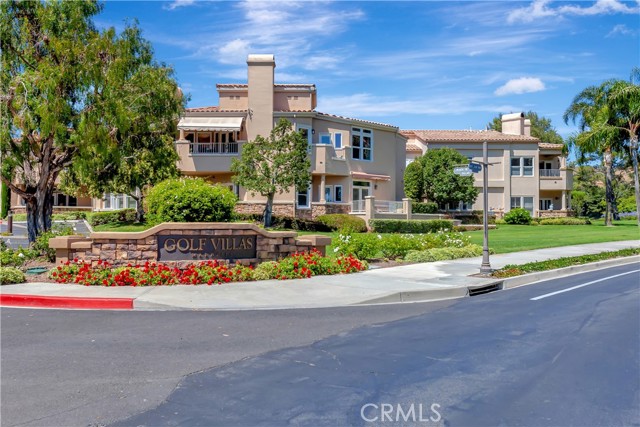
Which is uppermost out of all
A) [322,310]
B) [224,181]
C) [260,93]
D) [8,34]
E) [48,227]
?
[260,93]

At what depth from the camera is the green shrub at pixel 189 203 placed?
14.0 m

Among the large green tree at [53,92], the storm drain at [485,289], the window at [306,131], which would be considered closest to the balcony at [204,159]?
the window at [306,131]

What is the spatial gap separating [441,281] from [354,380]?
25.5ft

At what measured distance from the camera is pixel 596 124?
39594mm

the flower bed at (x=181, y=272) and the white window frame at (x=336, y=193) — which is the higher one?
the white window frame at (x=336, y=193)

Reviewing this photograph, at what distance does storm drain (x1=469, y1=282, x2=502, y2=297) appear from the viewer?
41.1 ft

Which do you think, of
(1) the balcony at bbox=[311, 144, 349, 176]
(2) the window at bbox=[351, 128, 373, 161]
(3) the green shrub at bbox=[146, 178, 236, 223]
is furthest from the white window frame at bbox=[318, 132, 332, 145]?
(3) the green shrub at bbox=[146, 178, 236, 223]

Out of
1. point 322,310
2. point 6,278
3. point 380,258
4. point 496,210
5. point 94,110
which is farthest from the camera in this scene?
point 496,210

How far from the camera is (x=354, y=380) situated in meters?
6.01

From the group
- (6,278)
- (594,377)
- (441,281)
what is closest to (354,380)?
(594,377)

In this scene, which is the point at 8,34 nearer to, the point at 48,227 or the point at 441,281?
the point at 48,227

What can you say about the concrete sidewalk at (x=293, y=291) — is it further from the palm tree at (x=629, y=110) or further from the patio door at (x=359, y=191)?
the palm tree at (x=629, y=110)

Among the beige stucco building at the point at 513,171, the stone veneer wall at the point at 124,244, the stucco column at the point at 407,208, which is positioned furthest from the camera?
the beige stucco building at the point at 513,171

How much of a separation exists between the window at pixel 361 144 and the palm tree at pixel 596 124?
1503 centimetres
